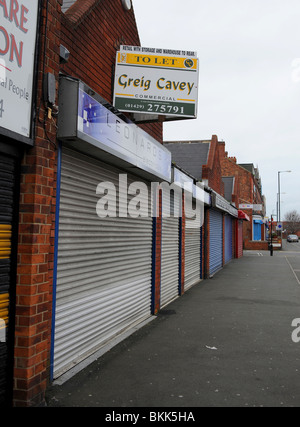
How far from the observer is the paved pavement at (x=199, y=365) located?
12.1 ft

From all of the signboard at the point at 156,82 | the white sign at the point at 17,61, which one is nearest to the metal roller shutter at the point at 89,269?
the white sign at the point at 17,61

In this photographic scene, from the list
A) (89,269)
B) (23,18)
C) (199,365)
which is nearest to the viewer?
(23,18)

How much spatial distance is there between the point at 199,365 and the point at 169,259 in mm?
4634

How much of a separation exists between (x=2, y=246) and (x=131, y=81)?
411cm

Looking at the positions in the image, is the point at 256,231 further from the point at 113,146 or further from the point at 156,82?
the point at 113,146

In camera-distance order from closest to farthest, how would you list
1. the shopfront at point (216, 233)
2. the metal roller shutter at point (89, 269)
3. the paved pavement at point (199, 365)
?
the paved pavement at point (199, 365), the metal roller shutter at point (89, 269), the shopfront at point (216, 233)

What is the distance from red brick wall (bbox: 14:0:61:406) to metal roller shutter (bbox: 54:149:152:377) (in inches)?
22.1

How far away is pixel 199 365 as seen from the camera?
15.3ft

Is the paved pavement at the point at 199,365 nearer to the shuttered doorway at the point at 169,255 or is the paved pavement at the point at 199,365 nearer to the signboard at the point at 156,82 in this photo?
the shuttered doorway at the point at 169,255

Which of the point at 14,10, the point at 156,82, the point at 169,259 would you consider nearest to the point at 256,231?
the point at 169,259

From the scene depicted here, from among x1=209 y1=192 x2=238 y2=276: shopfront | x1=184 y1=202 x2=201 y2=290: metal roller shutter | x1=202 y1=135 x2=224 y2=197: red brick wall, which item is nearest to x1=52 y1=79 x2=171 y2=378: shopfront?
x1=184 y1=202 x2=201 y2=290: metal roller shutter

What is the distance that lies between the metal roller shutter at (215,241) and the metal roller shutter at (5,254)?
39.6 ft

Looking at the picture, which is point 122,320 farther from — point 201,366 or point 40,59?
point 40,59

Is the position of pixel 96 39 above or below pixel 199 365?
above
